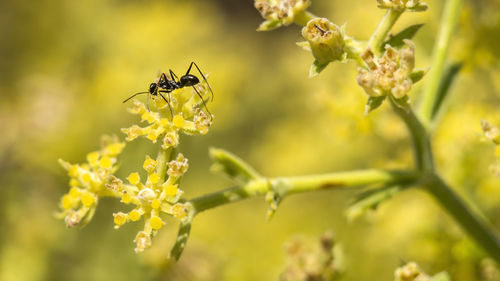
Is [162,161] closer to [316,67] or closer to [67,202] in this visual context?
[67,202]

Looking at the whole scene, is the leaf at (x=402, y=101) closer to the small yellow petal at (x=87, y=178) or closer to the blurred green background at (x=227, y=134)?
the blurred green background at (x=227, y=134)

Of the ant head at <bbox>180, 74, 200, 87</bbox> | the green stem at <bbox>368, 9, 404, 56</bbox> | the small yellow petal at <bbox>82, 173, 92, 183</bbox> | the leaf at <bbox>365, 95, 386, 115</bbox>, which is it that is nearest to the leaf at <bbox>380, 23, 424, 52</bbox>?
the green stem at <bbox>368, 9, 404, 56</bbox>

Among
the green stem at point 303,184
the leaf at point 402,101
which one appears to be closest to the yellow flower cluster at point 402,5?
the leaf at point 402,101

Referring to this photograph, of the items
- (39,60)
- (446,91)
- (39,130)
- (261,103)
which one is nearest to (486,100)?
(446,91)

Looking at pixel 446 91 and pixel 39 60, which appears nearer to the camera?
pixel 446 91

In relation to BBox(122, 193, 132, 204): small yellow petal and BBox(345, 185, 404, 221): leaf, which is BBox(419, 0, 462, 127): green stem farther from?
BBox(122, 193, 132, 204): small yellow petal

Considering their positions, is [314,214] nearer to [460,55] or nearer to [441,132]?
[441,132]
